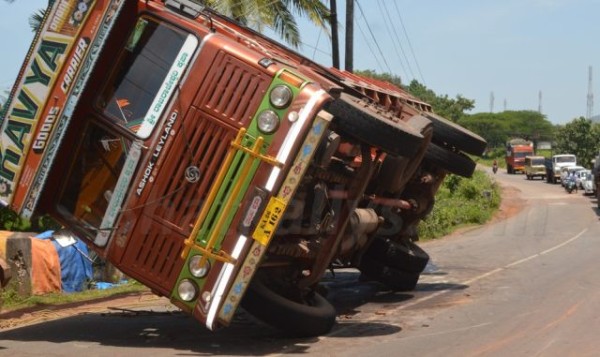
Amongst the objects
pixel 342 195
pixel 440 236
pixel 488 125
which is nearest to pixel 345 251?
pixel 342 195

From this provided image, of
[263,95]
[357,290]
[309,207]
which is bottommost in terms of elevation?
[357,290]

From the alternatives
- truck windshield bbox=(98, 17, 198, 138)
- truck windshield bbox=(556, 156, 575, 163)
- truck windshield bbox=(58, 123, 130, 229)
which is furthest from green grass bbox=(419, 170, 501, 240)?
truck windshield bbox=(556, 156, 575, 163)

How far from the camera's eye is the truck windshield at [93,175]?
287 inches

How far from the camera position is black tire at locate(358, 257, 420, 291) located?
11273 millimetres

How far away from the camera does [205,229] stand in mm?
6711

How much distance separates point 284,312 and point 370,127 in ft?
6.04

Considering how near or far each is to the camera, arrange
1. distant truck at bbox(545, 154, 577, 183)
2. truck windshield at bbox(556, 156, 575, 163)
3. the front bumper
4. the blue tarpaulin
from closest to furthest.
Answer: the front bumper → the blue tarpaulin → distant truck at bbox(545, 154, 577, 183) → truck windshield at bbox(556, 156, 575, 163)

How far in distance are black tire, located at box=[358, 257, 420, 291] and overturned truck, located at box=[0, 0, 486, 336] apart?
10.7 feet

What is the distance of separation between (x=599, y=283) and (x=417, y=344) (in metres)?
5.54

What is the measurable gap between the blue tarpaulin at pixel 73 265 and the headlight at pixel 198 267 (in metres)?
6.23

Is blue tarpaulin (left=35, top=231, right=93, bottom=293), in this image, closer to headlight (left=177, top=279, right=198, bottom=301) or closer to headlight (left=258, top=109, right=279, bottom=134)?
headlight (left=177, top=279, right=198, bottom=301)

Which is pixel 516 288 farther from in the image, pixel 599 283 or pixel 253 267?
pixel 253 267

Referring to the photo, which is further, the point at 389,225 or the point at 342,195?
the point at 389,225

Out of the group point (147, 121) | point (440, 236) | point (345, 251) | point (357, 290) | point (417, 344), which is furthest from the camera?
point (440, 236)
